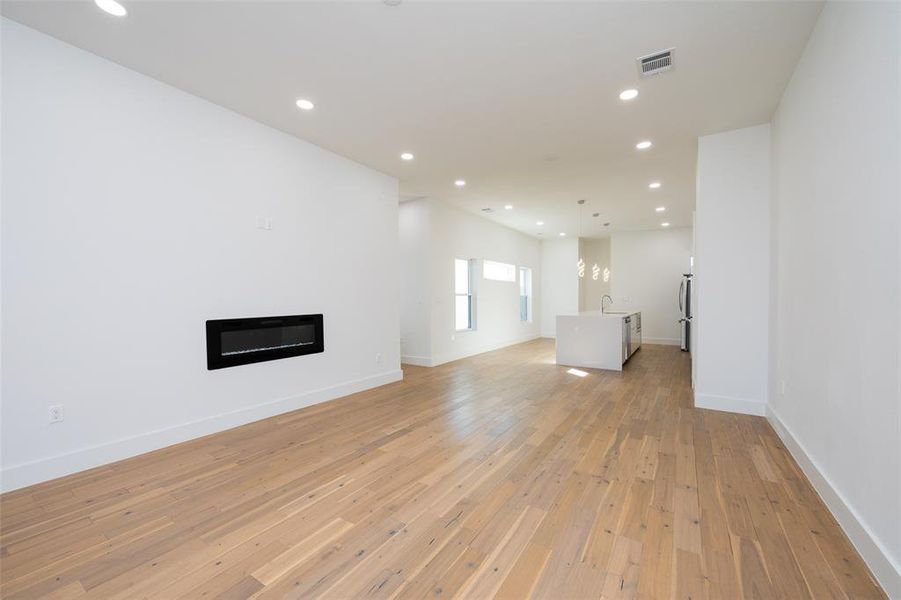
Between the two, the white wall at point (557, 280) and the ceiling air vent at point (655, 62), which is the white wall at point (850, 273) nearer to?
the ceiling air vent at point (655, 62)

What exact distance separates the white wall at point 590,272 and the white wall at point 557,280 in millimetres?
1108

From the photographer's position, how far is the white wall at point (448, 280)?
22.1ft

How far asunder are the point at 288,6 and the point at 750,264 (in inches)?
180

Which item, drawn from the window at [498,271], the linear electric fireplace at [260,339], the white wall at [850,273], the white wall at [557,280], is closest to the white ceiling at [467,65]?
the white wall at [850,273]

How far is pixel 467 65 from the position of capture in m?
2.82

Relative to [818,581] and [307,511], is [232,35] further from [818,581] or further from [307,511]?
[818,581]

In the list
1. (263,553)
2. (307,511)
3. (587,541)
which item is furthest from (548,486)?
(263,553)

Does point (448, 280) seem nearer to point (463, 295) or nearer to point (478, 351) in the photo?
point (463, 295)

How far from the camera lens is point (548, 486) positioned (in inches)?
95.3

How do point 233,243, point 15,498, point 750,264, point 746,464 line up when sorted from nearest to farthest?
point 15,498, point 746,464, point 233,243, point 750,264

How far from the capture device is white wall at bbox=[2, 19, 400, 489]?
245cm

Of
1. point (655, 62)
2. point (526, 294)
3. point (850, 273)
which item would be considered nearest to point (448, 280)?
point (526, 294)

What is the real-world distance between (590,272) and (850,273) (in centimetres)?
1029

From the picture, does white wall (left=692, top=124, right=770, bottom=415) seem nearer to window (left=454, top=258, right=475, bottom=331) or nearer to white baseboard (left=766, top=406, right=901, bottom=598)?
white baseboard (left=766, top=406, right=901, bottom=598)
